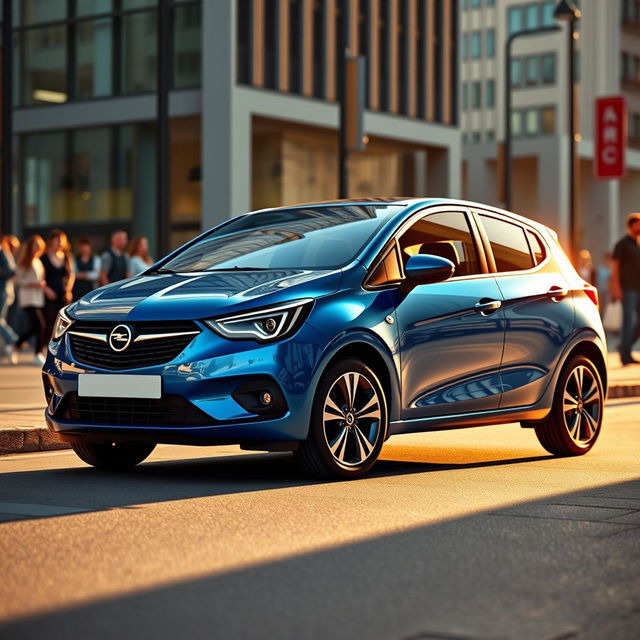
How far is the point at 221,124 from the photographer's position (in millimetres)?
36188

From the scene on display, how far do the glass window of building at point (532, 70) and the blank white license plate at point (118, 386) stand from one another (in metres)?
64.7

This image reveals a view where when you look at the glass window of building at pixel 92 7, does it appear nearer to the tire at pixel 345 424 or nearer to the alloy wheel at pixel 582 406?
the alloy wheel at pixel 582 406

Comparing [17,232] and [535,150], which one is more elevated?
[535,150]

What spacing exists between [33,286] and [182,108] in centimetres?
1690

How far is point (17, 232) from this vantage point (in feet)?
129

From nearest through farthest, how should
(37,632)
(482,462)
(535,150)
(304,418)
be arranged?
(37,632)
(304,418)
(482,462)
(535,150)

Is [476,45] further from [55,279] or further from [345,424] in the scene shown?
[345,424]

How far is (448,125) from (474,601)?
40317mm

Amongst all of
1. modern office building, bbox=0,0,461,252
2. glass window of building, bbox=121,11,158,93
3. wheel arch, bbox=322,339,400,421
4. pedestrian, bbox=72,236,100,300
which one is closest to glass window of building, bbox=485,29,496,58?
modern office building, bbox=0,0,461,252

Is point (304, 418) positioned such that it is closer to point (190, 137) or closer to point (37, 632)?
point (37, 632)

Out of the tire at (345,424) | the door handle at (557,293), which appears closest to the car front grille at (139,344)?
the tire at (345,424)

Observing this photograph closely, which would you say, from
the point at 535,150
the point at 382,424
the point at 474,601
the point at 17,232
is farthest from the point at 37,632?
the point at 535,150

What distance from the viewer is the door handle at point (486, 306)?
378 inches

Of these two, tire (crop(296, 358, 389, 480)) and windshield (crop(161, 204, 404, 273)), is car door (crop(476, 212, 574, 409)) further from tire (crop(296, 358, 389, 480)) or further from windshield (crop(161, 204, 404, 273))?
tire (crop(296, 358, 389, 480))
